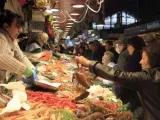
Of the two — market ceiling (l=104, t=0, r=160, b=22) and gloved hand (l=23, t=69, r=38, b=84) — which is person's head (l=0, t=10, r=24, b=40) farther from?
→ market ceiling (l=104, t=0, r=160, b=22)

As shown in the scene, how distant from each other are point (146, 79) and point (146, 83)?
46 millimetres

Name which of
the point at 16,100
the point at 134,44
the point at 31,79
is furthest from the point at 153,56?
the point at 134,44

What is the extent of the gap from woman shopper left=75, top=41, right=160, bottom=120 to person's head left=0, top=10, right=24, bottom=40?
1.49 metres

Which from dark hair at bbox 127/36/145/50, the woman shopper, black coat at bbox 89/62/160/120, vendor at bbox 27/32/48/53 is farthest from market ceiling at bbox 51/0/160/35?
black coat at bbox 89/62/160/120

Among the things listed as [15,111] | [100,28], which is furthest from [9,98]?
[100,28]

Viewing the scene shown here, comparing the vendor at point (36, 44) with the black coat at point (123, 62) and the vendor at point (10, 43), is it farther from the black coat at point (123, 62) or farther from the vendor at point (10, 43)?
the vendor at point (10, 43)

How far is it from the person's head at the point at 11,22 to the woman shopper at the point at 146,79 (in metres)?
1.49

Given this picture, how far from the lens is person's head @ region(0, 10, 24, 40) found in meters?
3.94

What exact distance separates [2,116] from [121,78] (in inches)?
51.5

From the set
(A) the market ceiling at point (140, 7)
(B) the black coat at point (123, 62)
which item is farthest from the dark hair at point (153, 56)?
(A) the market ceiling at point (140, 7)

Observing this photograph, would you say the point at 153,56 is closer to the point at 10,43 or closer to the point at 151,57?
the point at 151,57

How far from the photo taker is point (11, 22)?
3938 millimetres

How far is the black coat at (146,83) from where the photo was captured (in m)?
2.71

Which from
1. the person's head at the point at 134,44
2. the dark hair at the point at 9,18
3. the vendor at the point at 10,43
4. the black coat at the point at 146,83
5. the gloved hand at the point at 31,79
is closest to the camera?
the black coat at the point at 146,83
